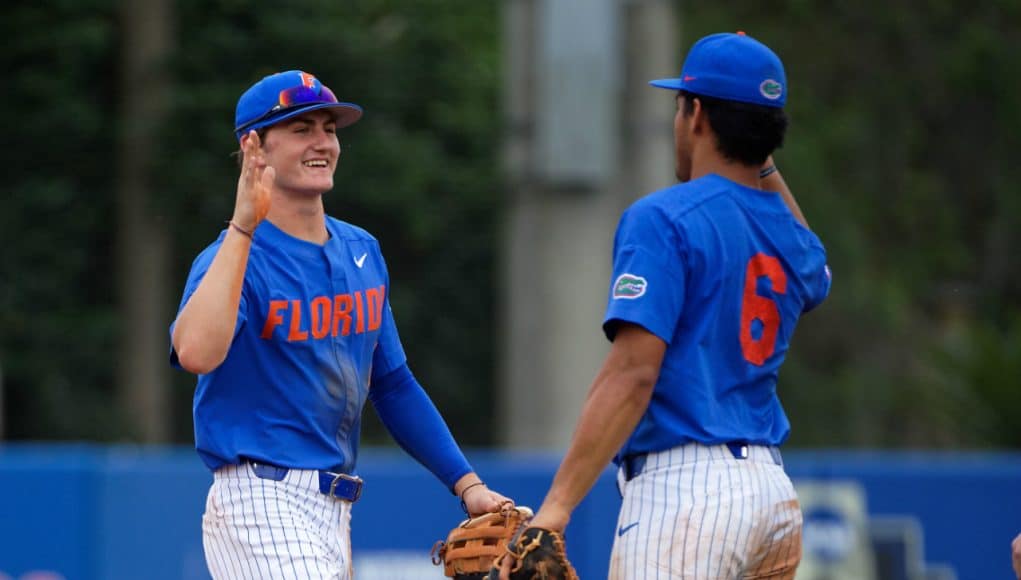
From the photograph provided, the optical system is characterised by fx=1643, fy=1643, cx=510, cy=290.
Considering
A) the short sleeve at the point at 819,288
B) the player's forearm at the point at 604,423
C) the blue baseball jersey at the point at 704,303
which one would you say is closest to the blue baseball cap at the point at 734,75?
the blue baseball jersey at the point at 704,303

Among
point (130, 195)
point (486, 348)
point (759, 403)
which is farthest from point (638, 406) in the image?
point (486, 348)

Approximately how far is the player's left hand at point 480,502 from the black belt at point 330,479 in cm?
38

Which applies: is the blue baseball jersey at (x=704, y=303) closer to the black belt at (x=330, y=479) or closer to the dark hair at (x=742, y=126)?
the dark hair at (x=742, y=126)

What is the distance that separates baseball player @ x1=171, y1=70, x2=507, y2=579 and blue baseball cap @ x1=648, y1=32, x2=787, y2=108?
0.95m

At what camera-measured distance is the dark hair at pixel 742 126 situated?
4.23 metres

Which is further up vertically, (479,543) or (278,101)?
(278,101)

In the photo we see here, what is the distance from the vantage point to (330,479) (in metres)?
4.32

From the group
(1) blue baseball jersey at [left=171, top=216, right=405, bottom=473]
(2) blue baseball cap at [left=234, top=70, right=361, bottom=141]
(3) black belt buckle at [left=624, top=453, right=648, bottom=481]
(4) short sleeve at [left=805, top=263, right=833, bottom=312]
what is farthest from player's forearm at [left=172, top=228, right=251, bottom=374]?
(4) short sleeve at [left=805, top=263, right=833, bottom=312]

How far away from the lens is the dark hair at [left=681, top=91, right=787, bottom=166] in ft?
13.9

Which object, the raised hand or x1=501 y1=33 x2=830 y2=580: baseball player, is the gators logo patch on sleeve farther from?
the raised hand

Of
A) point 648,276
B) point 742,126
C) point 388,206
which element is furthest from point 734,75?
point 388,206

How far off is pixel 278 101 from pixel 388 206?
43.9 ft

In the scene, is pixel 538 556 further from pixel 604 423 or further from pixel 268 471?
pixel 268 471

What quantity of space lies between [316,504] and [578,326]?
7257 millimetres
